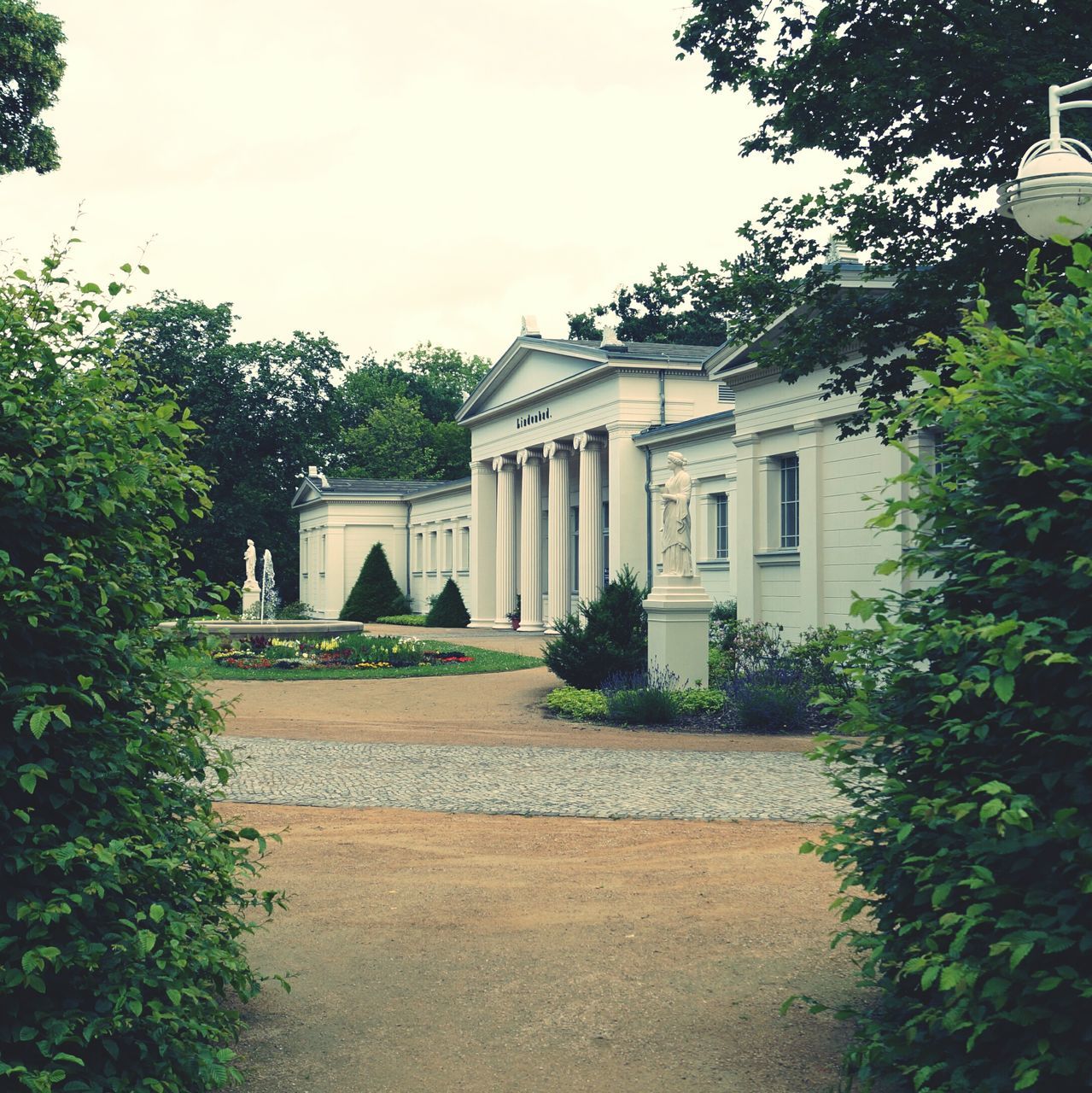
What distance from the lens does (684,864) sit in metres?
7.96

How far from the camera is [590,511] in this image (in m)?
38.5

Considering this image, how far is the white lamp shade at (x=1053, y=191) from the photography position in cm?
675

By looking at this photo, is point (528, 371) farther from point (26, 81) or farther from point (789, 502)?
point (26, 81)

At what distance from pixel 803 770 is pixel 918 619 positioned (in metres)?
8.98

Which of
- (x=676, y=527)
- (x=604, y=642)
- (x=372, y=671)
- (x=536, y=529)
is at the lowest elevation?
(x=372, y=671)

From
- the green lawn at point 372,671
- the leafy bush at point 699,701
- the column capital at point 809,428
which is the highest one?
the column capital at point 809,428

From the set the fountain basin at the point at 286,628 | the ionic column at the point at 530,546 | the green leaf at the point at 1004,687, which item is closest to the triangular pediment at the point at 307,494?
the ionic column at the point at 530,546

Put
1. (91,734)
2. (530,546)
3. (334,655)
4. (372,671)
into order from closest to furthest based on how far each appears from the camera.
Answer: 1. (91,734)
2. (372,671)
3. (334,655)
4. (530,546)

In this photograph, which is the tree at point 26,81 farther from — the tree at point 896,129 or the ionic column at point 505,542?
the ionic column at point 505,542

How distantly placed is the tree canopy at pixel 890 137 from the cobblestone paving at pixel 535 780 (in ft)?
14.5

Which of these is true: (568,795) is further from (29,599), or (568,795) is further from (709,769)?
(29,599)

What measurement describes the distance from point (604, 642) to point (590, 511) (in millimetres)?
19204

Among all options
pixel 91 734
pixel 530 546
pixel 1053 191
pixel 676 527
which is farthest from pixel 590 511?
pixel 91 734

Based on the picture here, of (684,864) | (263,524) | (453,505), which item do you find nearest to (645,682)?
(684,864)
